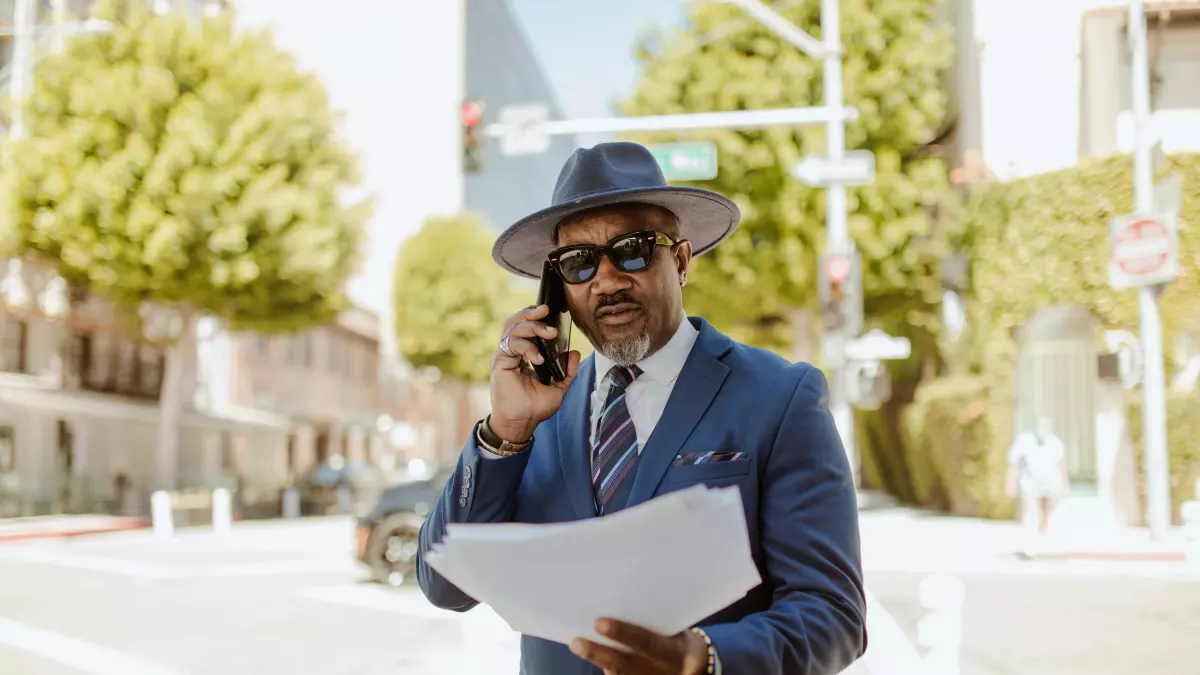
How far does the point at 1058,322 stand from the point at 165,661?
16.6 metres

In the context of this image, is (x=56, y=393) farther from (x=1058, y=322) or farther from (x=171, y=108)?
(x=1058, y=322)

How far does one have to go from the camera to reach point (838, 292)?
1509 cm

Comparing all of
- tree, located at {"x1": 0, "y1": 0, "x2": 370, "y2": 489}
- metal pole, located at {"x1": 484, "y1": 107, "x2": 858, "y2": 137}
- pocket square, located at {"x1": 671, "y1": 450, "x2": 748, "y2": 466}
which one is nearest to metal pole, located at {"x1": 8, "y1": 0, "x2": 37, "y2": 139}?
tree, located at {"x1": 0, "y1": 0, "x2": 370, "y2": 489}

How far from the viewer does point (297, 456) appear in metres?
49.2

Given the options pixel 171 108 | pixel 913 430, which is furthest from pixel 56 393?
pixel 913 430

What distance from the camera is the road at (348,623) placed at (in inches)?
311

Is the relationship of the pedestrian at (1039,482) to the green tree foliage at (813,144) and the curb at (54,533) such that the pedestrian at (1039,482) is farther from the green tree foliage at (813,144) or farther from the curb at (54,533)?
the curb at (54,533)

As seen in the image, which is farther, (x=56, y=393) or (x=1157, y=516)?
(x=56, y=393)

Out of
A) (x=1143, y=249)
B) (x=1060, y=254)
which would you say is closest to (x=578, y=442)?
(x=1143, y=249)

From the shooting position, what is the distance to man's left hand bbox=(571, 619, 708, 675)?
5.49ft

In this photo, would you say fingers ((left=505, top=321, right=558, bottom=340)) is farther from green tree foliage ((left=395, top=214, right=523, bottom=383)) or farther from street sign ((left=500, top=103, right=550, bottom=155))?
green tree foliage ((left=395, top=214, right=523, bottom=383))

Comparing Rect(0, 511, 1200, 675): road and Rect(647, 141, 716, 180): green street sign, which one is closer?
Rect(0, 511, 1200, 675): road

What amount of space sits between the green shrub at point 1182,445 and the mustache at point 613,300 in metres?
17.3

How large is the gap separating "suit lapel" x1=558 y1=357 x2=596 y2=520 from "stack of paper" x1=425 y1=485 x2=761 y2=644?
428 mm
